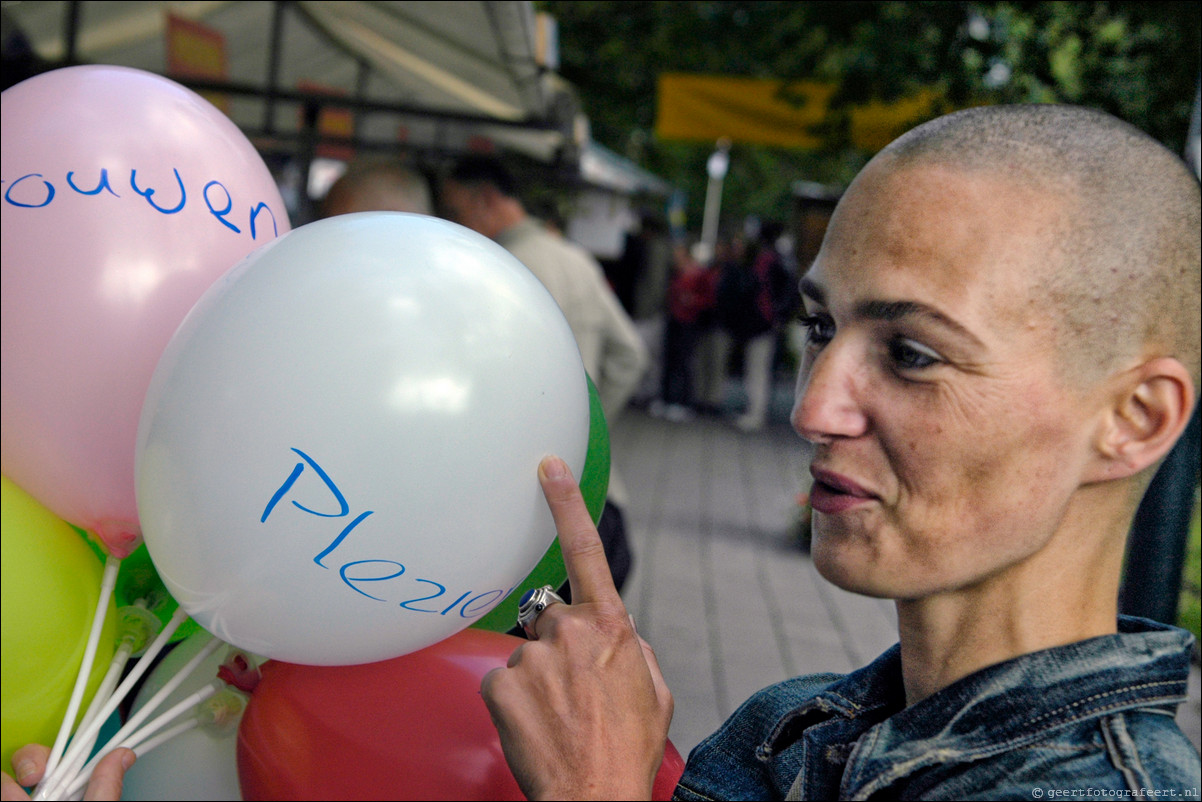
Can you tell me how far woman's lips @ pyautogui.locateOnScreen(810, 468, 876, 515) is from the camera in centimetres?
122

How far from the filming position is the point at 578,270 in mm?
4488

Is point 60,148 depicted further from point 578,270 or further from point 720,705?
point 578,270

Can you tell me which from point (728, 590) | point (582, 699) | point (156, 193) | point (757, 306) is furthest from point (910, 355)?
point (757, 306)

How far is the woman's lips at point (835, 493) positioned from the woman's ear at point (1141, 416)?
0.26m

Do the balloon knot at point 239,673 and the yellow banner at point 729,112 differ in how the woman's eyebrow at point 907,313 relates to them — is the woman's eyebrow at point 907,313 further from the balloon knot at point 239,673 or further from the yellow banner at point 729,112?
the yellow banner at point 729,112

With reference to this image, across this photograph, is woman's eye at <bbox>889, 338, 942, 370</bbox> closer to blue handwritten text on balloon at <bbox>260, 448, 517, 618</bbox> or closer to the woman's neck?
the woman's neck

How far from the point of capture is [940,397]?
1163 millimetres

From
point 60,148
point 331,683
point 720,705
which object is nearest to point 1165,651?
point 331,683

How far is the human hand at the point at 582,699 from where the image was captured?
1144 millimetres

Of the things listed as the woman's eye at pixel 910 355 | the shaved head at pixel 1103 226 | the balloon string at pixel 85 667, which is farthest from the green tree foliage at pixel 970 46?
the balloon string at pixel 85 667

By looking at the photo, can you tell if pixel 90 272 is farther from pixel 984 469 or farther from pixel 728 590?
pixel 728 590

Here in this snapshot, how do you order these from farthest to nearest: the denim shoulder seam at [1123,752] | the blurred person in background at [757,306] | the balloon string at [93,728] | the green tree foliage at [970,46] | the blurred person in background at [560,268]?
the blurred person in background at [757,306] → the blurred person in background at [560,268] → the green tree foliage at [970,46] → the balloon string at [93,728] → the denim shoulder seam at [1123,752]

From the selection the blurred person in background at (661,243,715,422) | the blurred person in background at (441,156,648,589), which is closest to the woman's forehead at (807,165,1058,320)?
the blurred person in background at (441,156,648,589)

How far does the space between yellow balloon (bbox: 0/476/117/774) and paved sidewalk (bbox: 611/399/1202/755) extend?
102 cm
